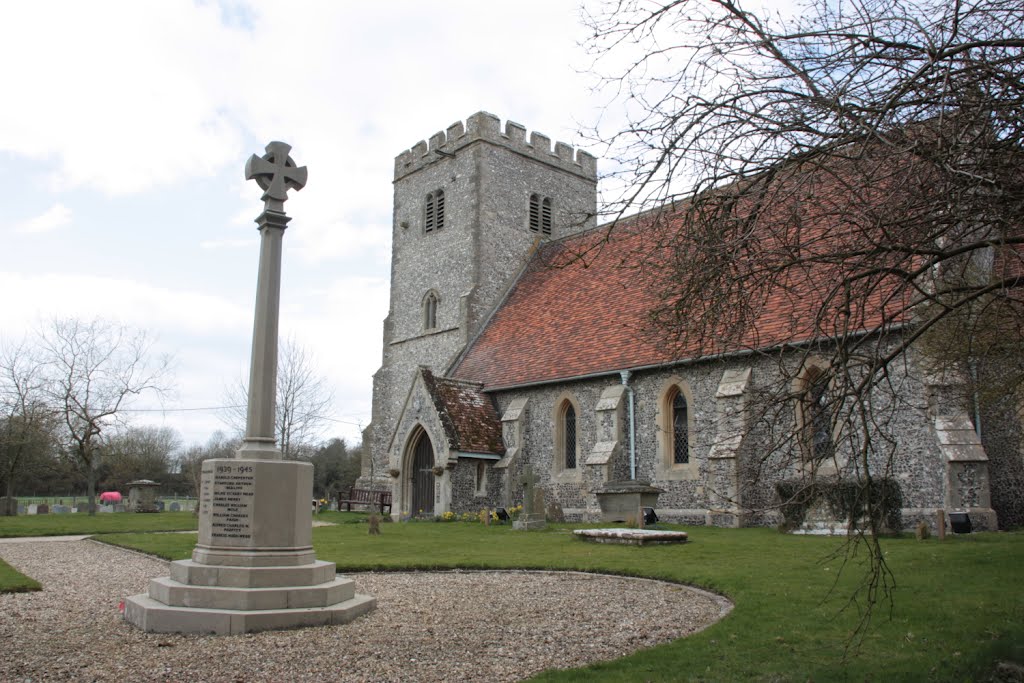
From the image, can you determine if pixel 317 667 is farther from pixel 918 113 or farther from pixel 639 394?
pixel 639 394

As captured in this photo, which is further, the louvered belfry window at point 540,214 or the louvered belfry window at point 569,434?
the louvered belfry window at point 540,214

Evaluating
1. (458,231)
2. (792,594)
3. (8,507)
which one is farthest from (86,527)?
(792,594)

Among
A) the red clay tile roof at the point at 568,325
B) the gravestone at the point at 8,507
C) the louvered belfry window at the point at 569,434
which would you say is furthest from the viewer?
the gravestone at the point at 8,507

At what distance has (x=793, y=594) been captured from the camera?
892 cm

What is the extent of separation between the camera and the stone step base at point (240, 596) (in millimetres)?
7758

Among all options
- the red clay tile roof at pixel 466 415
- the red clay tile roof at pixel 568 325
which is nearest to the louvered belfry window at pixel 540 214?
the red clay tile roof at pixel 568 325

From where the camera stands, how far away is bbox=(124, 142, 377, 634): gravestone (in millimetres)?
7637

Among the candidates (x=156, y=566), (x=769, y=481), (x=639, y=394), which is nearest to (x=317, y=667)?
(x=156, y=566)

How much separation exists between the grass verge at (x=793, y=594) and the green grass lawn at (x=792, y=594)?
0.02m

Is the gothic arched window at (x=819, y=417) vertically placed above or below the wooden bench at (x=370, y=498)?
above

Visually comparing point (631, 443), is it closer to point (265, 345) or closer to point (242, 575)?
point (265, 345)

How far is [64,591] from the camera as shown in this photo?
10.1m

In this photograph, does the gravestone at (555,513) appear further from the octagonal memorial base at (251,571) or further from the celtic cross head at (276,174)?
the celtic cross head at (276,174)

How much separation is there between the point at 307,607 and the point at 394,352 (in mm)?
25621
